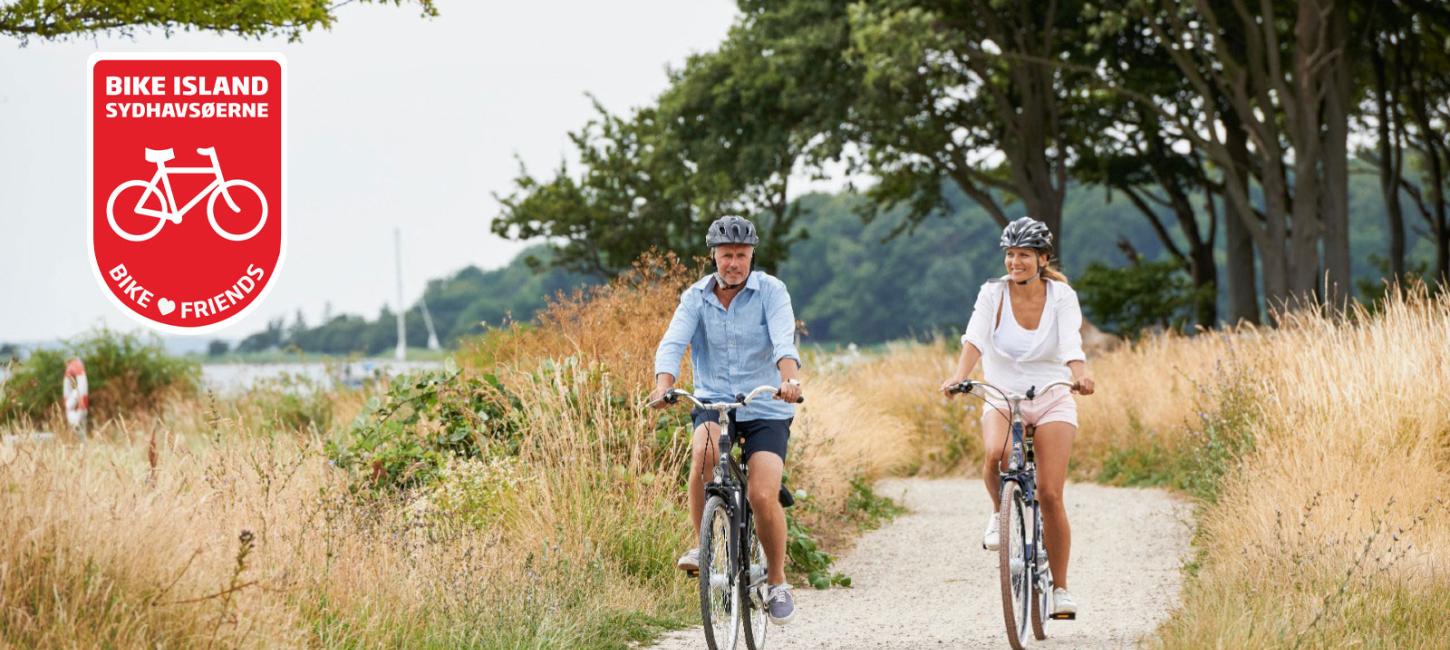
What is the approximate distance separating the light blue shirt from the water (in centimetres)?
1168

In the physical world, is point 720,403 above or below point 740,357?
below

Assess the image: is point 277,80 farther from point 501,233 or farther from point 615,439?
point 501,233

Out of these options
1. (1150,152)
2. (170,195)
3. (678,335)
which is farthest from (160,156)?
(1150,152)

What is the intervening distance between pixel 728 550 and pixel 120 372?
16.9 metres

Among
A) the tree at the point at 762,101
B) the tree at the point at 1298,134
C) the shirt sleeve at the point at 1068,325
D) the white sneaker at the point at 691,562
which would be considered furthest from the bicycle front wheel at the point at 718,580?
the tree at the point at 762,101

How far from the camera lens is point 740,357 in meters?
6.79

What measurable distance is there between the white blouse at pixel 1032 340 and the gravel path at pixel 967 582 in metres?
1.21

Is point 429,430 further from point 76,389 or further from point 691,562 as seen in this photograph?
point 76,389

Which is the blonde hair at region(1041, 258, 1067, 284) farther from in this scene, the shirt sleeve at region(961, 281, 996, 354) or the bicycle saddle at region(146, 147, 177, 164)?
the bicycle saddle at region(146, 147, 177, 164)

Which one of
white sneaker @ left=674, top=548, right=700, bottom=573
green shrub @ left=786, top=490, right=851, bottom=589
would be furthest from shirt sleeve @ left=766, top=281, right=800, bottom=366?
green shrub @ left=786, top=490, right=851, bottom=589

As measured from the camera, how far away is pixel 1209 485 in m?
11.2

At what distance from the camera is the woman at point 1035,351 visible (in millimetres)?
7082

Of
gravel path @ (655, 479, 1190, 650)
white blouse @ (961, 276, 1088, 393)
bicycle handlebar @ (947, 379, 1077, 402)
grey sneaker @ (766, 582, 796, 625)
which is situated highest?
white blouse @ (961, 276, 1088, 393)

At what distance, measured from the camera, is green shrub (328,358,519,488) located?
985 cm
